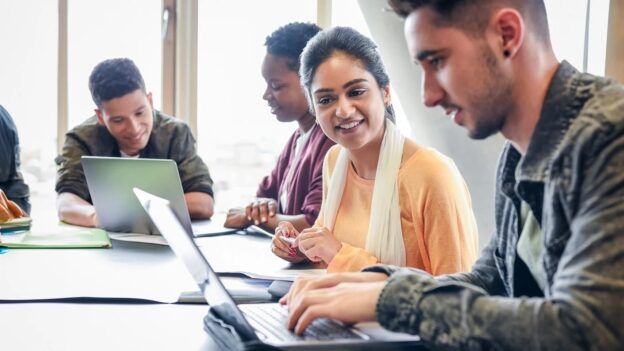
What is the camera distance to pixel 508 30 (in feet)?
2.80

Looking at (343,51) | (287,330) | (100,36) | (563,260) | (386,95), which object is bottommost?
(287,330)

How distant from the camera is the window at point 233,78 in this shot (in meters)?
3.69

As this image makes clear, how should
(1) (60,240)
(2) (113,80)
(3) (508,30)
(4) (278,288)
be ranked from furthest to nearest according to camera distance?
(2) (113,80)
(1) (60,240)
(4) (278,288)
(3) (508,30)

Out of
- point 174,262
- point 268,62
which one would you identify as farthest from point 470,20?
point 268,62

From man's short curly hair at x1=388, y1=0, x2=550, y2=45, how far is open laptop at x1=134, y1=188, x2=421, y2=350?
1.34ft

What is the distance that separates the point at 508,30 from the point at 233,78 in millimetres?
2940

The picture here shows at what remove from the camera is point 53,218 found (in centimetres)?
255

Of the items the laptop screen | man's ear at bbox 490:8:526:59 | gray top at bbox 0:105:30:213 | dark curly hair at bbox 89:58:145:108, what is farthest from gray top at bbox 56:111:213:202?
man's ear at bbox 490:8:526:59

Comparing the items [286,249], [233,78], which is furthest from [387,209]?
[233,78]

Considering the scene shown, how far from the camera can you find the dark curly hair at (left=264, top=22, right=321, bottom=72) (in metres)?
2.34

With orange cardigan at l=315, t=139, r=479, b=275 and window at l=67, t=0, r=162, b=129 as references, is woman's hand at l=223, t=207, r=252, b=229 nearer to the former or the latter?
orange cardigan at l=315, t=139, r=479, b=275

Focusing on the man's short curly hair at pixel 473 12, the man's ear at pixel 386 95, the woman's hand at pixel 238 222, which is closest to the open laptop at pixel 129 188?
the woman's hand at pixel 238 222

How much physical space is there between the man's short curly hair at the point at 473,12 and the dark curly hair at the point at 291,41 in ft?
4.75

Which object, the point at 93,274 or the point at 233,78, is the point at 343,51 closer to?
the point at 93,274
